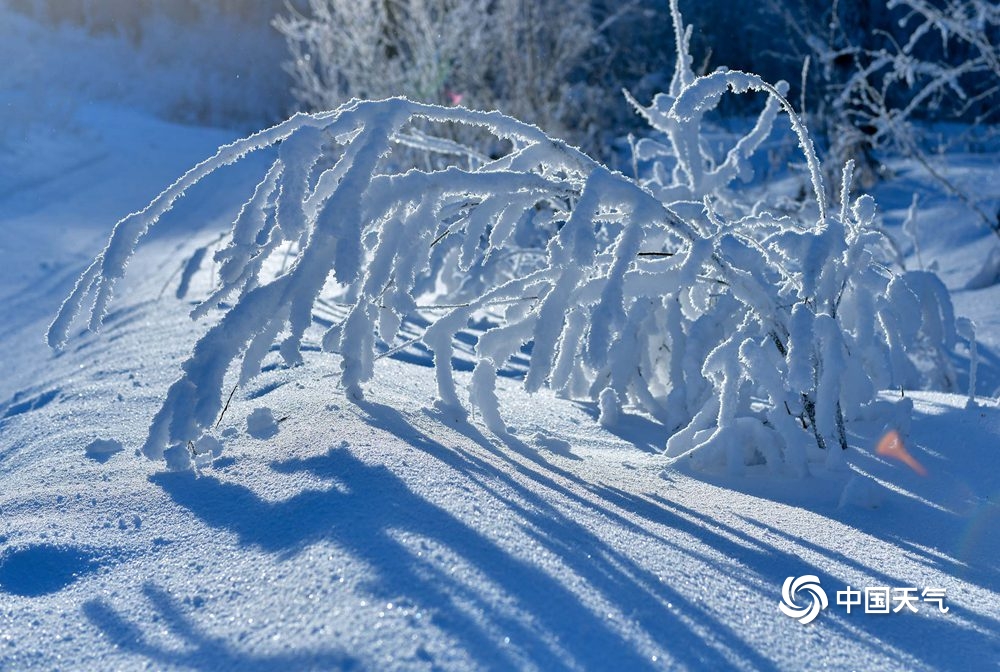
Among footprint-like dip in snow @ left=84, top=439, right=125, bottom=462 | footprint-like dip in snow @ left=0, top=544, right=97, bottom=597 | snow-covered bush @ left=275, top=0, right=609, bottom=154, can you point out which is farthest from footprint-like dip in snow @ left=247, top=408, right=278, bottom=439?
snow-covered bush @ left=275, top=0, right=609, bottom=154

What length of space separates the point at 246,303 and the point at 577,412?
1180 millimetres

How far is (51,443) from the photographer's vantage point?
210 centimetres

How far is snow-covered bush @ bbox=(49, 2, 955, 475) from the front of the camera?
158 cm

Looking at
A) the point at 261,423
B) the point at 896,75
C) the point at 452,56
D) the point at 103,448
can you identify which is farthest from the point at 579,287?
the point at 452,56

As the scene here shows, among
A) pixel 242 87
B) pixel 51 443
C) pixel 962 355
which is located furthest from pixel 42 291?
pixel 242 87

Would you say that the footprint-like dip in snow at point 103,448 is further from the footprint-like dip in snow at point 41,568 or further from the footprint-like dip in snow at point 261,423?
the footprint-like dip in snow at point 41,568

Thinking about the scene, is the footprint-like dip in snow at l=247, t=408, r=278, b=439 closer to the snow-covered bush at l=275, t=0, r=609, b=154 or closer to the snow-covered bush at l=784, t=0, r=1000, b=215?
the snow-covered bush at l=784, t=0, r=1000, b=215

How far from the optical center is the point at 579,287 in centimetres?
204

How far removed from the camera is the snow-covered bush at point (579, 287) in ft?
5.17

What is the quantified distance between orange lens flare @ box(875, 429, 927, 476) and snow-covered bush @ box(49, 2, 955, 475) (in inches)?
3.3

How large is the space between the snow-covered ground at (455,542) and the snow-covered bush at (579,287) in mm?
132

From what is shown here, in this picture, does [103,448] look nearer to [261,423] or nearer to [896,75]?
[261,423]

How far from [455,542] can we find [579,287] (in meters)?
0.83

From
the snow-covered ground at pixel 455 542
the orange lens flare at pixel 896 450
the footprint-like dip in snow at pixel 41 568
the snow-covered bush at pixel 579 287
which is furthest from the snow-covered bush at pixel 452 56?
the footprint-like dip in snow at pixel 41 568
